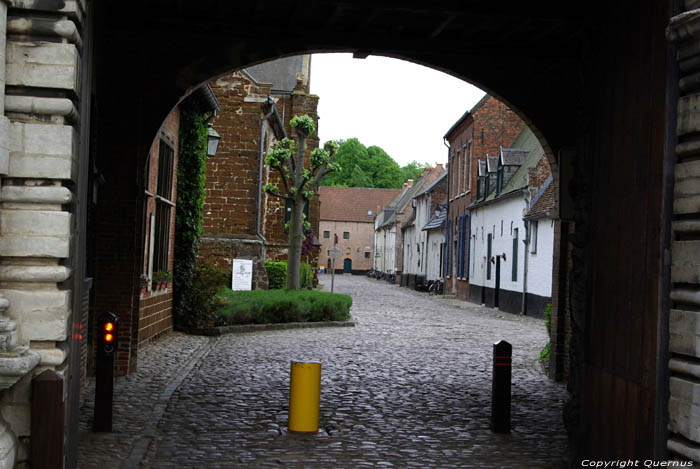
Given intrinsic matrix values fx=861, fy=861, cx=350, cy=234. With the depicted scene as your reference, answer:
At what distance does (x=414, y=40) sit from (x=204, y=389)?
478 centimetres

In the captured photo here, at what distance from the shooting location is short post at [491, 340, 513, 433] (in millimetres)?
8180

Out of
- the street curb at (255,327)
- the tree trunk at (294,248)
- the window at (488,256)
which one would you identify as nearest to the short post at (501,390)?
the street curb at (255,327)

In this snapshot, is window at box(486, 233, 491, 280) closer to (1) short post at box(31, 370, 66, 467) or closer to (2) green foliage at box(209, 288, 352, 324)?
(2) green foliage at box(209, 288, 352, 324)

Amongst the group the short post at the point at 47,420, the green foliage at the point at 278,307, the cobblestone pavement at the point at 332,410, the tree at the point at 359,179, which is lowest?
the cobblestone pavement at the point at 332,410

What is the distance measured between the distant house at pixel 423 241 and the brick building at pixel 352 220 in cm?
3338

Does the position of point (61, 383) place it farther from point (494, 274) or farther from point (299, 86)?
point (299, 86)

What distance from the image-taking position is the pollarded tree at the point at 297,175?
2386 cm

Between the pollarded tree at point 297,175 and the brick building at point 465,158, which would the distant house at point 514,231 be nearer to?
the brick building at point 465,158

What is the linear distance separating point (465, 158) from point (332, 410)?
3160 centimetres

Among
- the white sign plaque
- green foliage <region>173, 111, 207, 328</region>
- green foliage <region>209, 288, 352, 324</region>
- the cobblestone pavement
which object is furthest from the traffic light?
the white sign plaque

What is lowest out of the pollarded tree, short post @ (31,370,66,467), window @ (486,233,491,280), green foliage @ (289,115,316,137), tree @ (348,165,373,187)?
short post @ (31,370,66,467)

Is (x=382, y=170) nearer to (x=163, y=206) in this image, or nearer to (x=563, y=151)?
(x=163, y=206)

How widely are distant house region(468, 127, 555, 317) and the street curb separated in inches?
255

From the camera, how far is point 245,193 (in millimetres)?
25875
